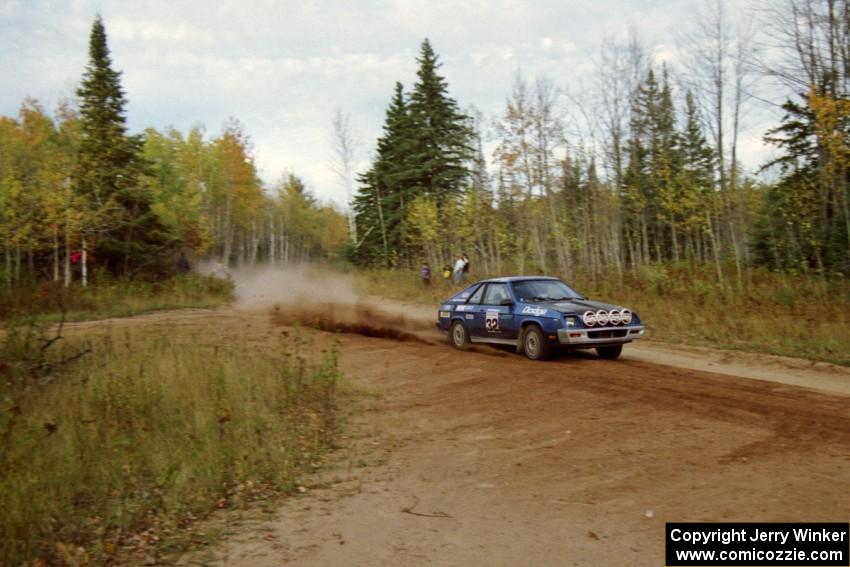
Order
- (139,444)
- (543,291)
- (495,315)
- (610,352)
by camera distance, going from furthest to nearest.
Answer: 1. (495,315)
2. (543,291)
3. (610,352)
4. (139,444)

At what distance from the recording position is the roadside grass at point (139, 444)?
5027mm

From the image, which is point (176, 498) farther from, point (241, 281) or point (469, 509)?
point (241, 281)

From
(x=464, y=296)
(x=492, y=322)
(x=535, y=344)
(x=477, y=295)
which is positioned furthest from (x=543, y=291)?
(x=464, y=296)

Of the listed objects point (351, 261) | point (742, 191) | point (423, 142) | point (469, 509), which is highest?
point (423, 142)

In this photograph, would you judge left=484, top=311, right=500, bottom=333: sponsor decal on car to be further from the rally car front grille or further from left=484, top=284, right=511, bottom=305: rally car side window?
the rally car front grille

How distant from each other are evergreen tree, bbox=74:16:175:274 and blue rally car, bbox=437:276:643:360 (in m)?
20.8

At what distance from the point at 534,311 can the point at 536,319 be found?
0.20 m

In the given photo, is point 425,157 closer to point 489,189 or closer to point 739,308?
point 489,189

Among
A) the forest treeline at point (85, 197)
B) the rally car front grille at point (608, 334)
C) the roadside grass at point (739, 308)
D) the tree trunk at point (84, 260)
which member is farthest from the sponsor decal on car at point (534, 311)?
the tree trunk at point (84, 260)

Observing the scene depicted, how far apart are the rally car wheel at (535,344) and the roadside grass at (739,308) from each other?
481 centimetres

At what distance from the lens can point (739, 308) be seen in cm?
1931

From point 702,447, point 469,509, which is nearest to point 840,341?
point 702,447

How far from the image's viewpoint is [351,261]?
55156 mm

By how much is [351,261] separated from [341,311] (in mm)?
33063
